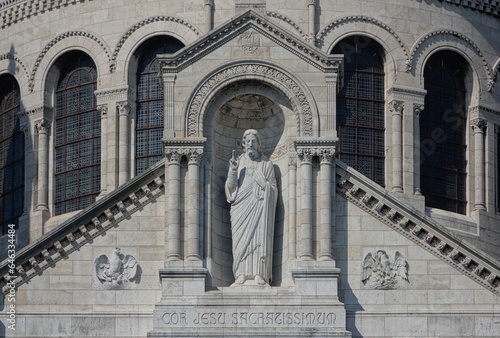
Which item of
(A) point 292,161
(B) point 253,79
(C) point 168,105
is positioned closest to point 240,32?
(B) point 253,79

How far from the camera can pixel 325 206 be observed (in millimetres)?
65250

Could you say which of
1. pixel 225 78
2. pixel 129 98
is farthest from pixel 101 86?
pixel 225 78

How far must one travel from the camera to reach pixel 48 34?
7894 cm

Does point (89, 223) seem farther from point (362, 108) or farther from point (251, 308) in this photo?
point (362, 108)

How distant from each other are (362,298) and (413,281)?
1.31 meters

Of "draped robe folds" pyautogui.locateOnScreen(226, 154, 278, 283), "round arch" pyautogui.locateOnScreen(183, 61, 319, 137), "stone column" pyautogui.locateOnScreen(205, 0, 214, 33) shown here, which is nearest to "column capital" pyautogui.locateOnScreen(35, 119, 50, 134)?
"stone column" pyautogui.locateOnScreen(205, 0, 214, 33)

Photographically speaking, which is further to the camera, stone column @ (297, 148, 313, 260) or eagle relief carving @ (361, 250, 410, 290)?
eagle relief carving @ (361, 250, 410, 290)

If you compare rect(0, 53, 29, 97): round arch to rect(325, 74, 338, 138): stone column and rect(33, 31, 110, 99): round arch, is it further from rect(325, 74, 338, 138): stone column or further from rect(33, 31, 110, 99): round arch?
rect(325, 74, 338, 138): stone column

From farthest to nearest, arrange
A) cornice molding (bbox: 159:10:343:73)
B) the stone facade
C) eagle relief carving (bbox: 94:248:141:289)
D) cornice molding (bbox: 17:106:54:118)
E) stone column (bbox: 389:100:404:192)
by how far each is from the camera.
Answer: cornice molding (bbox: 17:106:54:118)
stone column (bbox: 389:100:404:192)
cornice molding (bbox: 159:10:343:73)
eagle relief carving (bbox: 94:248:141:289)
the stone facade

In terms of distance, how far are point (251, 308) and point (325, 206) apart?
316cm

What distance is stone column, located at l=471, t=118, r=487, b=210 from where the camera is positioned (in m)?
77.1

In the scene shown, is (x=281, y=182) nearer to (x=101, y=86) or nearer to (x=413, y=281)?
(x=413, y=281)

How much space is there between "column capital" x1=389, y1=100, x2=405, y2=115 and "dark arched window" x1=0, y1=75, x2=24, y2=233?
35.2 feet

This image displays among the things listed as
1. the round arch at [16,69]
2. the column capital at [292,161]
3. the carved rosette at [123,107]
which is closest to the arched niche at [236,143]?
the column capital at [292,161]
